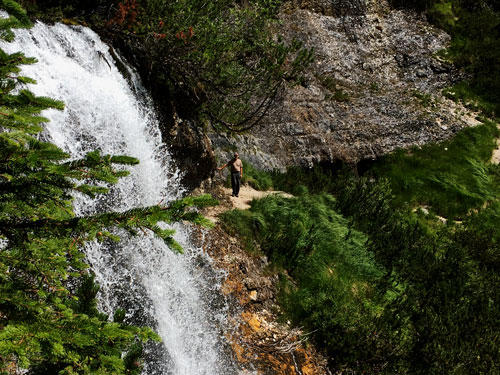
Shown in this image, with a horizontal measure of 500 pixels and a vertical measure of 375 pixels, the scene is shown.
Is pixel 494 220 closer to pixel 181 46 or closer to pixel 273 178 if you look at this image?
pixel 273 178

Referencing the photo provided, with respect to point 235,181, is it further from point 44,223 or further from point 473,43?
point 473,43

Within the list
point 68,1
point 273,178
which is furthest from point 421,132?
point 68,1

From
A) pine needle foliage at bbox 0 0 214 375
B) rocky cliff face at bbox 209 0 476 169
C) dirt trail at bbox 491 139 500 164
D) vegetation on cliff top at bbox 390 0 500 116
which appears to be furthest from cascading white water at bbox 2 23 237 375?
vegetation on cliff top at bbox 390 0 500 116

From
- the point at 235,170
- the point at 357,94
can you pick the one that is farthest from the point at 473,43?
the point at 235,170

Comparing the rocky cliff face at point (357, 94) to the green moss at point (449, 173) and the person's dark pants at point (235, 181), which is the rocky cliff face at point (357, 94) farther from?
the person's dark pants at point (235, 181)

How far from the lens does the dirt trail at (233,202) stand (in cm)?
928

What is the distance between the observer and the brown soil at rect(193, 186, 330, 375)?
6.69 metres

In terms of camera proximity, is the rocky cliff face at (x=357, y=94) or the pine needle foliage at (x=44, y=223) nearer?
the pine needle foliage at (x=44, y=223)

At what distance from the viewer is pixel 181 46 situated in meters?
11.8

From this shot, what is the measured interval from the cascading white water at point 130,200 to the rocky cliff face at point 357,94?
4873 mm

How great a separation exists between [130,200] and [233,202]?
11.8ft

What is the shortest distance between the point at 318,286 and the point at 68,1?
982 cm

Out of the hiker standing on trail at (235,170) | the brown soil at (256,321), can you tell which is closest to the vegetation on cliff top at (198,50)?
the hiker standing on trail at (235,170)

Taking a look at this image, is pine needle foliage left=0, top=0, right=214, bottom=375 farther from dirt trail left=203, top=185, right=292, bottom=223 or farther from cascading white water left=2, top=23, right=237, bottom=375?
dirt trail left=203, top=185, right=292, bottom=223
